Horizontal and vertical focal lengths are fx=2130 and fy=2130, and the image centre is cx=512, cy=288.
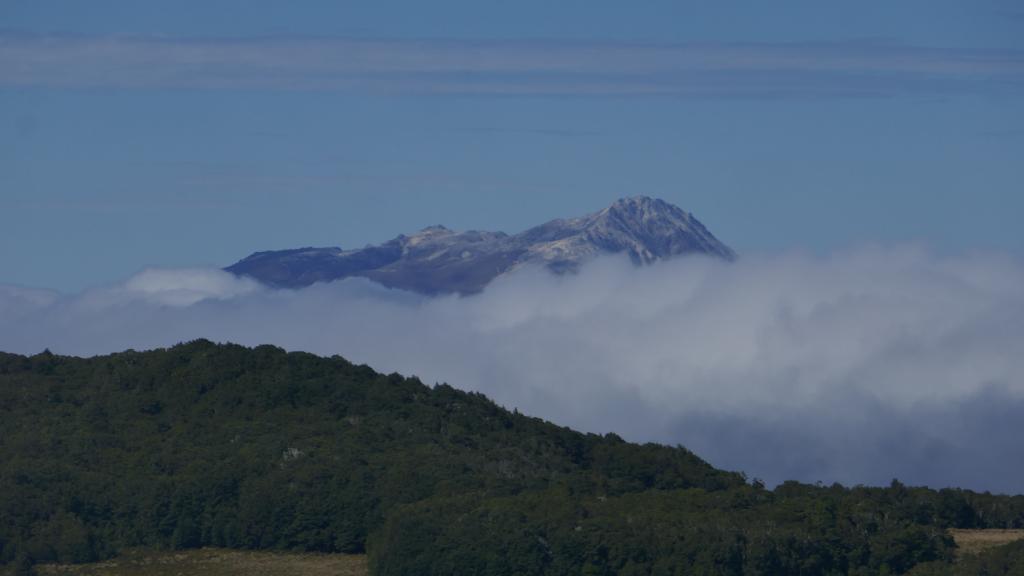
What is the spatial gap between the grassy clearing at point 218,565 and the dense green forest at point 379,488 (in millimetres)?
1886

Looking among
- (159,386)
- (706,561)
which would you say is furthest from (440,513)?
(159,386)

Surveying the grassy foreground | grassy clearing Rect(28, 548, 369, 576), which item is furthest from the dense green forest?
grassy clearing Rect(28, 548, 369, 576)

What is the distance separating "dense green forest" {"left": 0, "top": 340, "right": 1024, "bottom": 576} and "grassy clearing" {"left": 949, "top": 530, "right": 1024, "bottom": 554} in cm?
145

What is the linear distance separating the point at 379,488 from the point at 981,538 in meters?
37.3

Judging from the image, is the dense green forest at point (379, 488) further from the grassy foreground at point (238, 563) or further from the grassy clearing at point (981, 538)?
the grassy foreground at point (238, 563)

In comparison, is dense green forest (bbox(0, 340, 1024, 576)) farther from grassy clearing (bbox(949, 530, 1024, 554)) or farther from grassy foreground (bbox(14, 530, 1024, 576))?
grassy foreground (bbox(14, 530, 1024, 576))

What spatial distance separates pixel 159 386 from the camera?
533ft

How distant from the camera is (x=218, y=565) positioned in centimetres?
12275

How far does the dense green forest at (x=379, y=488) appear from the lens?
373 ft

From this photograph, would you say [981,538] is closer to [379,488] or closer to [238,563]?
[379,488]

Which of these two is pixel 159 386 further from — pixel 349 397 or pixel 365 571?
pixel 365 571

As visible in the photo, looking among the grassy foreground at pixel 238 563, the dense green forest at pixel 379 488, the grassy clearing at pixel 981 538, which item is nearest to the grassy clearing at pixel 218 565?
the grassy foreground at pixel 238 563

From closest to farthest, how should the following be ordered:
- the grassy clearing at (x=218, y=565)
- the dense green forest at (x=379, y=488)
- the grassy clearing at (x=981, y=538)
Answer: the dense green forest at (x=379, y=488) < the grassy clearing at (x=981, y=538) < the grassy clearing at (x=218, y=565)

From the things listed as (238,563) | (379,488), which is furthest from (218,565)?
(379,488)
